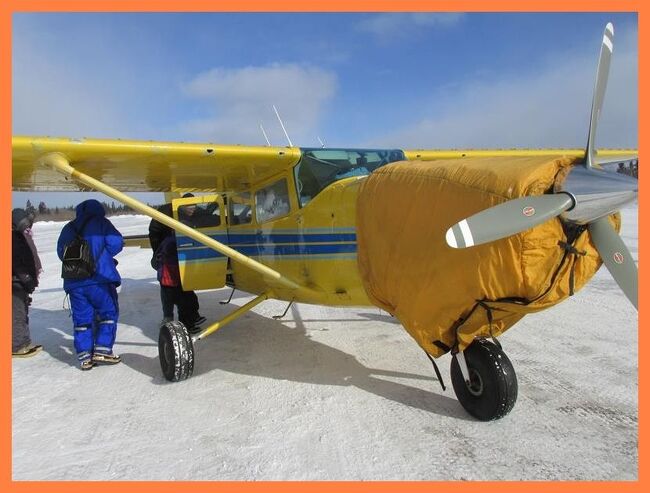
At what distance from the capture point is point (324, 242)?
13.6 feet

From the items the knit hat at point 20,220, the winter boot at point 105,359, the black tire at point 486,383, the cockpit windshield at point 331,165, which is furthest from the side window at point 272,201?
the knit hat at point 20,220

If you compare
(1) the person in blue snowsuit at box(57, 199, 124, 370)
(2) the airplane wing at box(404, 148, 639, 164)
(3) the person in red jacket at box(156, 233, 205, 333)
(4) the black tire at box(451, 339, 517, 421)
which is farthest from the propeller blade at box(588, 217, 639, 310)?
(3) the person in red jacket at box(156, 233, 205, 333)

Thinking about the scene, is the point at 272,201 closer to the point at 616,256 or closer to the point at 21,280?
the point at 21,280

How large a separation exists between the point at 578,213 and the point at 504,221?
46cm

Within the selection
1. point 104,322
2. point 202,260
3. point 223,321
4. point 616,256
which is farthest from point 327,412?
point 202,260

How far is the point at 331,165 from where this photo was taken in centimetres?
432

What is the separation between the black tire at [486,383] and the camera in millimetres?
3006

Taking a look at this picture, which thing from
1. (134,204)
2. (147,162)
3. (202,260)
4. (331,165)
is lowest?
(202,260)

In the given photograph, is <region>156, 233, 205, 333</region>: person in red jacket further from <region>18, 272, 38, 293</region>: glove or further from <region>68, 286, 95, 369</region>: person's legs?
<region>18, 272, 38, 293</region>: glove

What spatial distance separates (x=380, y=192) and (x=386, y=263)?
553mm

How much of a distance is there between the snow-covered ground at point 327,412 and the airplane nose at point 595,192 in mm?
1546

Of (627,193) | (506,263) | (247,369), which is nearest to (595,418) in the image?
(506,263)

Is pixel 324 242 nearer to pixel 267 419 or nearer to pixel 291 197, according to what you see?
pixel 291 197

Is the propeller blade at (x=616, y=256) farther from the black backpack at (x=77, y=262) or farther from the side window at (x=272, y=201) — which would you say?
the black backpack at (x=77, y=262)
